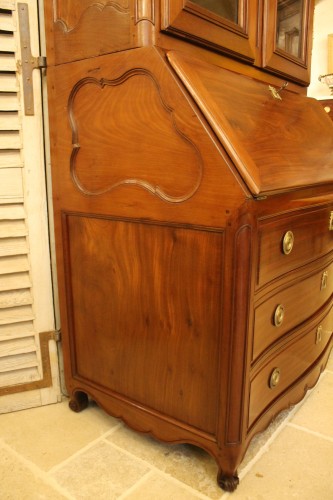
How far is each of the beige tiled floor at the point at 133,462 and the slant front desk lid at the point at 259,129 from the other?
89cm

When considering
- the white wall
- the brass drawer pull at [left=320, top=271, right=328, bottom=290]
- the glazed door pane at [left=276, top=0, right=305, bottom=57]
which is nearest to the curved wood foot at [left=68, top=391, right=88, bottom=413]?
the brass drawer pull at [left=320, top=271, right=328, bottom=290]

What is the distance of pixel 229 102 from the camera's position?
114cm

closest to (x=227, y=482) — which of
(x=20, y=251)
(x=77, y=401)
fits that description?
(x=77, y=401)

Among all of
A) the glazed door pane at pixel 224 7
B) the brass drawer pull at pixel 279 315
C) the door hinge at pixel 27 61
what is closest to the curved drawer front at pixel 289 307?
the brass drawer pull at pixel 279 315

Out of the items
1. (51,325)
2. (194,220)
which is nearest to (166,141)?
(194,220)

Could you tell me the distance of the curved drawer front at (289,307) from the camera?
1.15 m

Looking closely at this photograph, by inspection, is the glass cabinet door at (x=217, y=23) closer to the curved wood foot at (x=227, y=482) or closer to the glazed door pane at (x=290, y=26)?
the glazed door pane at (x=290, y=26)

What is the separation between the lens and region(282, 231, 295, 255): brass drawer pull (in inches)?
45.7

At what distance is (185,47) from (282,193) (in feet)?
1.61

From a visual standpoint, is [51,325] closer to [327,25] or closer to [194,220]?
[194,220]

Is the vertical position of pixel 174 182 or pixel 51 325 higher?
pixel 174 182

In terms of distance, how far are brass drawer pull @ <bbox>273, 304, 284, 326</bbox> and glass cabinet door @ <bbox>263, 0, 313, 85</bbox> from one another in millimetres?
871

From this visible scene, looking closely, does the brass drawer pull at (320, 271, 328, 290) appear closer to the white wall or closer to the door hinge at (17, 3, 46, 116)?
the door hinge at (17, 3, 46, 116)

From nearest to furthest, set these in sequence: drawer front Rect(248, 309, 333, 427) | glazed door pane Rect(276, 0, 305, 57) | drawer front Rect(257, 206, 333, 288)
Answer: drawer front Rect(257, 206, 333, 288) < drawer front Rect(248, 309, 333, 427) < glazed door pane Rect(276, 0, 305, 57)
